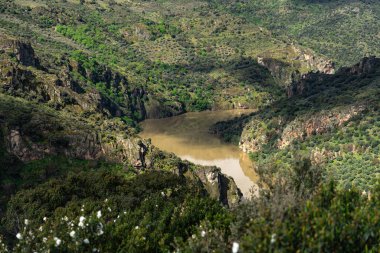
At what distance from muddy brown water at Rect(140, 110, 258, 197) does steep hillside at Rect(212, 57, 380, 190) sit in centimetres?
385

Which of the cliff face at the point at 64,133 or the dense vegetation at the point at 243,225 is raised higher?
the dense vegetation at the point at 243,225

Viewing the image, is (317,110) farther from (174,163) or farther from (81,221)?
(81,221)

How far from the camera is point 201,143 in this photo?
13900 cm

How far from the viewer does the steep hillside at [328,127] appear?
93.1m

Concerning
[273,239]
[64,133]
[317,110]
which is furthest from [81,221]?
[317,110]

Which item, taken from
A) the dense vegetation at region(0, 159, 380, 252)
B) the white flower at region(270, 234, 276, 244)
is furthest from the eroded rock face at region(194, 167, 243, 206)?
the white flower at region(270, 234, 276, 244)

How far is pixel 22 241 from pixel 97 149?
51.7 metres

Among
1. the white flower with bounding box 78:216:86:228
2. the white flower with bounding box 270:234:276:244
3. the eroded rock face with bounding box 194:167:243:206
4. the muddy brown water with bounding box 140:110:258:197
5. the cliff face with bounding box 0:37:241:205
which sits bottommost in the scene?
the muddy brown water with bounding box 140:110:258:197

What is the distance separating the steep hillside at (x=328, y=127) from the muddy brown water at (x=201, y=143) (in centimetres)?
385

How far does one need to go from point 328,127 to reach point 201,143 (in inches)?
1557

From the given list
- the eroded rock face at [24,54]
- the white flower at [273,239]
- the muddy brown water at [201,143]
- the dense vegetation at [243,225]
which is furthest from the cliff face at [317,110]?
the white flower at [273,239]

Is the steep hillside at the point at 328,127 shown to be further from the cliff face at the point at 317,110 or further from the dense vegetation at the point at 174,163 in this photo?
the dense vegetation at the point at 174,163

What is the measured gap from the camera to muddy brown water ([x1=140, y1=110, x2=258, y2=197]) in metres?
119

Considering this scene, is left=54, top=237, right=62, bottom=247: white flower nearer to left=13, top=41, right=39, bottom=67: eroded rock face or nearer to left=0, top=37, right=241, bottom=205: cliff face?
left=0, top=37, right=241, bottom=205: cliff face
